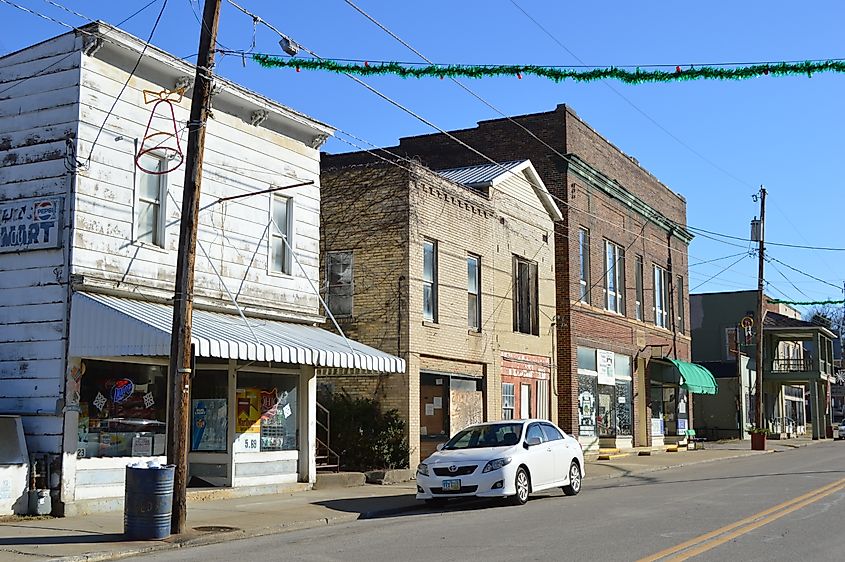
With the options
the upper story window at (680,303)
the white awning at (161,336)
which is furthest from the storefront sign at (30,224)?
the upper story window at (680,303)

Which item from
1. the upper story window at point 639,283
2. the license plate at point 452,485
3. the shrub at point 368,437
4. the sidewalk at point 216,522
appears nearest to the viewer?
the sidewalk at point 216,522

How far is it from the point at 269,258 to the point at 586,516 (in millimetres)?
8110

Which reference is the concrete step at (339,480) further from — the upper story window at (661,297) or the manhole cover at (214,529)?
the upper story window at (661,297)

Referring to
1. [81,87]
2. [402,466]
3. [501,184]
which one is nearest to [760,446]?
[501,184]

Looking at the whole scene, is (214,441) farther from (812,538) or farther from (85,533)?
(812,538)

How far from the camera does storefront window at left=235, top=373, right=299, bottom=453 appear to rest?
59.0 ft

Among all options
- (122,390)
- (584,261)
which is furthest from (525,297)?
(122,390)

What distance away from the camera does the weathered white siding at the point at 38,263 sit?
47.8 feet

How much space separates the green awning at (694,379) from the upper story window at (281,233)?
74.2ft

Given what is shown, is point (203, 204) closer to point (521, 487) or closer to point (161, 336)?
point (161, 336)

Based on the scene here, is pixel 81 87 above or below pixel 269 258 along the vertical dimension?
above

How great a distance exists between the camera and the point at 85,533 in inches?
499

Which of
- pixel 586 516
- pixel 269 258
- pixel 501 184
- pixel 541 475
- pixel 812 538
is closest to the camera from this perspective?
A: pixel 812 538

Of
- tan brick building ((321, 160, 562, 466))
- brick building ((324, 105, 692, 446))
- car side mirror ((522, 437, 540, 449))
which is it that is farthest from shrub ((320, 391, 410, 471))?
brick building ((324, 105, 692, 446))
